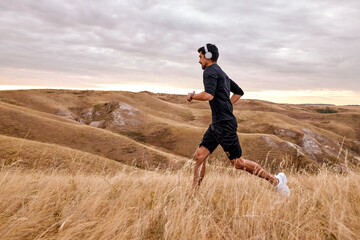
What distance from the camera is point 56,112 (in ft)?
208

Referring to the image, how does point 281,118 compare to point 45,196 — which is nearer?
point 45,196

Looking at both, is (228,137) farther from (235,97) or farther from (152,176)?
(152,176)

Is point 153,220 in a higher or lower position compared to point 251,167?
lower

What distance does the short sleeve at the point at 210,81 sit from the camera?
4639mm

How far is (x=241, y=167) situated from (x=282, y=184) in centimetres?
83

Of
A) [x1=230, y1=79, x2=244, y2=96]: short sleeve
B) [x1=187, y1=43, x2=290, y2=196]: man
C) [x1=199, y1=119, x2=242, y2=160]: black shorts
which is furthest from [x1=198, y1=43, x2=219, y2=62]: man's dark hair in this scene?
[x1=199, y1=119, x2=242, y2=160]: black shorts

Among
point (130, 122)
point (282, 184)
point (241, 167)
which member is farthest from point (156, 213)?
point (130, 122)

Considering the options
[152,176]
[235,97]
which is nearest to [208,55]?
[235,97]

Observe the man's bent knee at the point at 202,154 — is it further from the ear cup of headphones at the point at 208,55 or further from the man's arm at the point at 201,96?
the ear cup of headphones at the point at 208,55

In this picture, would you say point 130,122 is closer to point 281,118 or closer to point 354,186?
point 281,118

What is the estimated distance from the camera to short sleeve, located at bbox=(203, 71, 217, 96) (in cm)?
464

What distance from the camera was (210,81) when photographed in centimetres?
473

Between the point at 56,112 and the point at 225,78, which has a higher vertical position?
the point at 225,78

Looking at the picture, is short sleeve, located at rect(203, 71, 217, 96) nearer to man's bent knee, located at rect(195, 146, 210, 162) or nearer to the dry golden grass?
man's bent knee, located at rect(195, 146, 210, 162)
